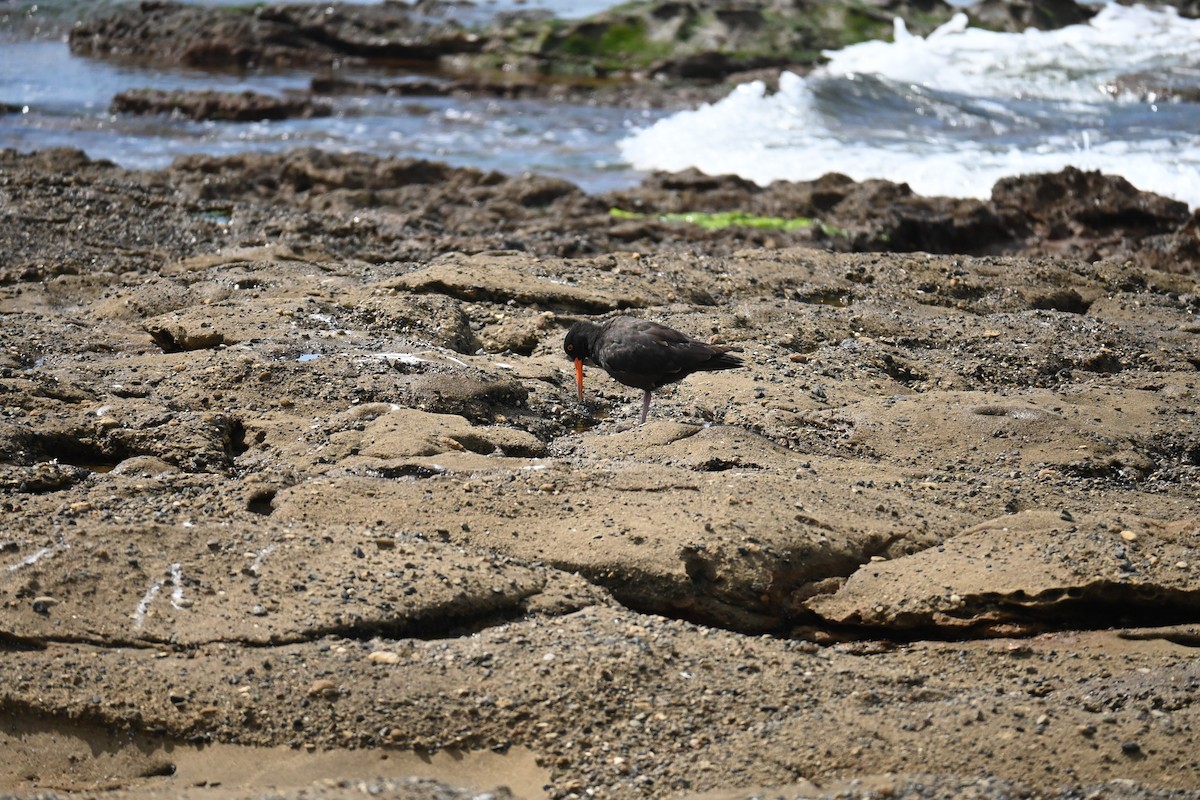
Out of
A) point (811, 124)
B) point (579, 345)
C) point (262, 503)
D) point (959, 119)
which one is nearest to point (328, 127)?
point (811, 124)

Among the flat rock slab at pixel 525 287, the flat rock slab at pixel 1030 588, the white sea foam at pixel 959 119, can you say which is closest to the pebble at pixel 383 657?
the flat rock slab at pixel 1030 588

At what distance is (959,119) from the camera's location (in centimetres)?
1959

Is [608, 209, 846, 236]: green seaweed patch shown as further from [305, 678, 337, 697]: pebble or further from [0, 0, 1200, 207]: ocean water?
[305, 678, 337, 697]: pebble

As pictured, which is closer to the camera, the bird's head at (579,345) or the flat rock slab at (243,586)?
the flat rock slab at (243,586)

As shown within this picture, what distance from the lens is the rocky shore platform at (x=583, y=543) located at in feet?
12.9

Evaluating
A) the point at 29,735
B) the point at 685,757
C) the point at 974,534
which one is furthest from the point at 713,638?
the point at 29,735

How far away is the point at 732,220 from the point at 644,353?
22.3 feet

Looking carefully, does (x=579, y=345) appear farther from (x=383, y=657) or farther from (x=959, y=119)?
(x=959, y=119)

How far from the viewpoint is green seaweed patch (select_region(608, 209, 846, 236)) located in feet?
40.6

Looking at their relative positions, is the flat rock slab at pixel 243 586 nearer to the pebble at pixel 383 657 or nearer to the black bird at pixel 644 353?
the pebble at pixel 383 657

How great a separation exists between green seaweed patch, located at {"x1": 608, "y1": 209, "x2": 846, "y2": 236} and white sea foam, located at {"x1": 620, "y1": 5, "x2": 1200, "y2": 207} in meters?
3.16

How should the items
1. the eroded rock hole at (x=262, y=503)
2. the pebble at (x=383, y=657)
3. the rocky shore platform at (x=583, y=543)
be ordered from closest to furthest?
1. the rocky shore platform at (x=583, y=543)
2. the pebble at (x=383, y=657)
3. the eroded rock hole at (x=262, y=503)

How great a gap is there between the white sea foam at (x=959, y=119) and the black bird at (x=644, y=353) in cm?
943

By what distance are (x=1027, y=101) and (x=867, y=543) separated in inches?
720
